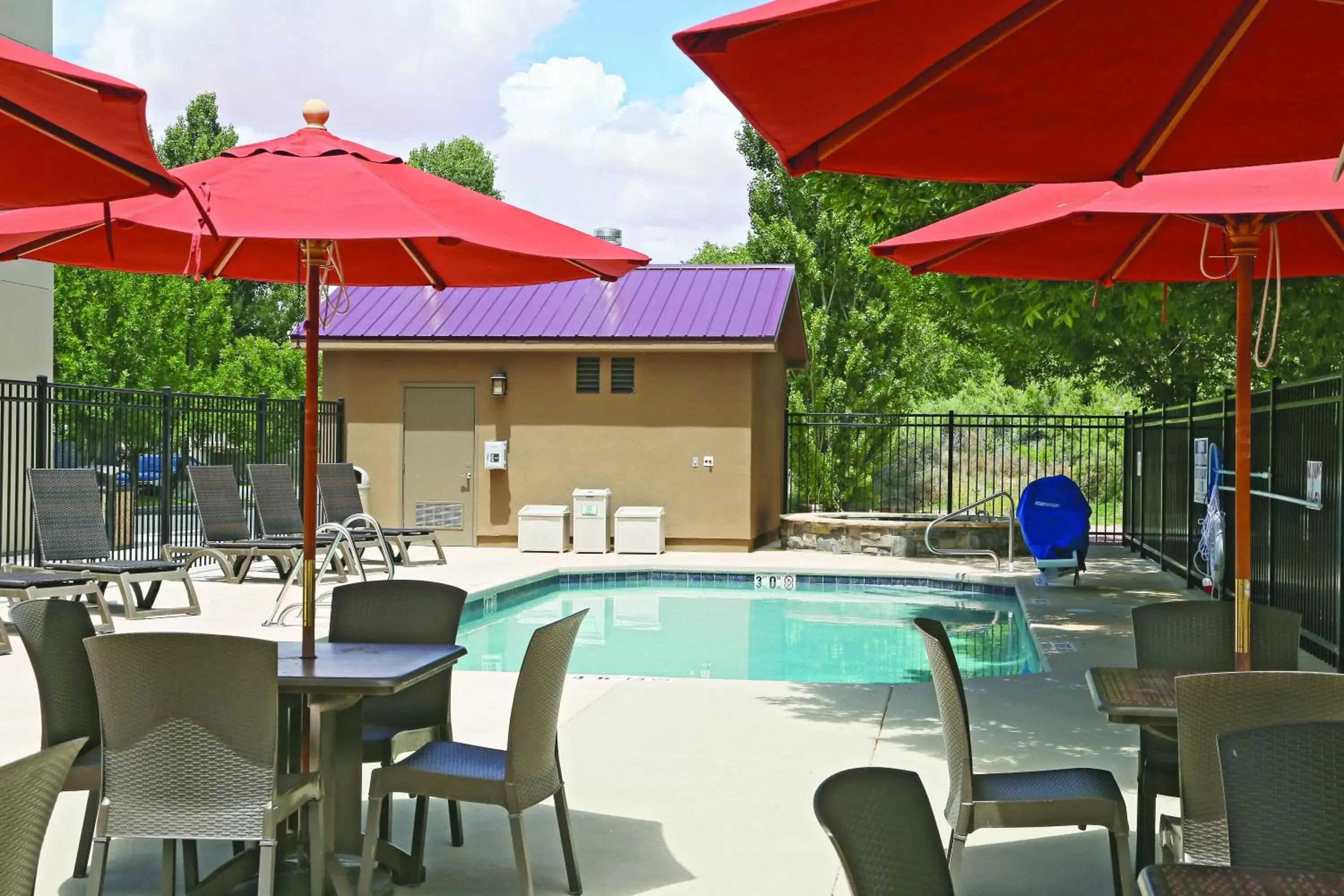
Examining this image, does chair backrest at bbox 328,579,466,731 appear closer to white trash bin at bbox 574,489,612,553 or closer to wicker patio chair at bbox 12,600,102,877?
wicker patio chair at bbox 12,600,102,877

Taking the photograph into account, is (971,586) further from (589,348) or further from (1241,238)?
(1241,238)

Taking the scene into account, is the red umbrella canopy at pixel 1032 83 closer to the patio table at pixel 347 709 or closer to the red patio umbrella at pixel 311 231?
the red patio umbrella at pixel 311 231

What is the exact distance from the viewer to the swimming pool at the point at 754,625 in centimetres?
995

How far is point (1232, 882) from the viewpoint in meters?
2.32

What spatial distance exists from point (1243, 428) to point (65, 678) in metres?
3.69

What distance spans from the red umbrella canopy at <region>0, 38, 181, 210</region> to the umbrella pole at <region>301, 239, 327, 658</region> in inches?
34.5

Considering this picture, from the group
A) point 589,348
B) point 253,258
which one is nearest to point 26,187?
point 253,258

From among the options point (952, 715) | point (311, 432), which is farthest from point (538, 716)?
point (311, 432)

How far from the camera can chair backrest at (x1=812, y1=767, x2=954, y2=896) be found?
6.75 feet

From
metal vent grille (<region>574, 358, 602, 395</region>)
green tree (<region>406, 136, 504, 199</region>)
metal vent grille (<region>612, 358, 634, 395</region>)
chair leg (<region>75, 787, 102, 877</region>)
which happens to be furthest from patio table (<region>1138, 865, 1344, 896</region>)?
green tree (<region>406, 136, 504, 199</region>)

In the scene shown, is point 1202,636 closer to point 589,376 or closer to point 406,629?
point 406,629

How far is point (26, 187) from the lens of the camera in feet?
12.7

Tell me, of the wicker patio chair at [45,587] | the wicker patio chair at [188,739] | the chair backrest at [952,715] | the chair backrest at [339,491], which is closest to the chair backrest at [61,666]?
the wicker patio chair at [188,739]

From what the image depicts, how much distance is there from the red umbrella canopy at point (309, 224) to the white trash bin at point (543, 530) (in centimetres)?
Answer: 1148
